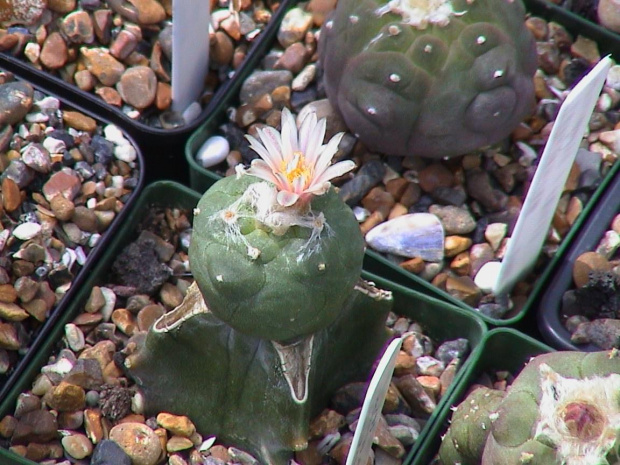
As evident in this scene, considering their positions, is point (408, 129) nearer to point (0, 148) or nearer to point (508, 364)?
point (508, 364)

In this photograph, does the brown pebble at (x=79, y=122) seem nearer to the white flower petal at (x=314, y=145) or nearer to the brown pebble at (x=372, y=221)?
the brown pebble at (x=372, y=221)

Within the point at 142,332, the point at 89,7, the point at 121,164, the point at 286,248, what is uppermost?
the point at 286,248

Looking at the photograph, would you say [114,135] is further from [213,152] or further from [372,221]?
[372,221]

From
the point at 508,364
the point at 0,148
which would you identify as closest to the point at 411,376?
the point at 508,364

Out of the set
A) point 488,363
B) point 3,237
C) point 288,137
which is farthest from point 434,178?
point 3,237

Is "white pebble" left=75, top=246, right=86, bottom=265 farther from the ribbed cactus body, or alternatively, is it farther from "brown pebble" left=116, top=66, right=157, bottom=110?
the ribbed cactus body
